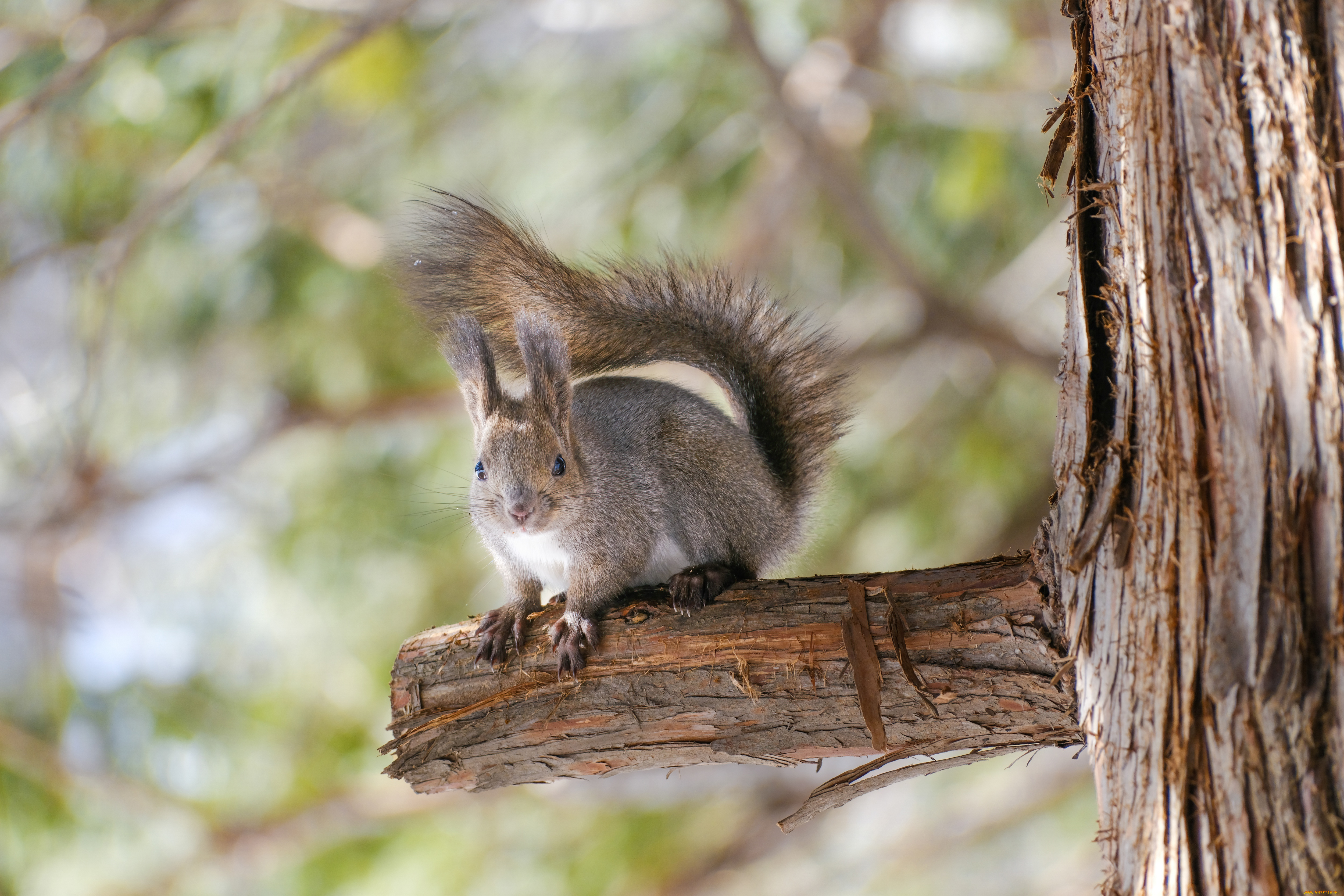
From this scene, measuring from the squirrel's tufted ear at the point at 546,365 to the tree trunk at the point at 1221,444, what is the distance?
945 mm

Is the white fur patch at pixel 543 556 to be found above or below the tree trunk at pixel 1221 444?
above

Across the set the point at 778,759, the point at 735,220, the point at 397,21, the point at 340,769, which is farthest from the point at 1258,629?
the point at 340,769

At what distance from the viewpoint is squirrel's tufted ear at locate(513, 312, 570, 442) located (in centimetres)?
195

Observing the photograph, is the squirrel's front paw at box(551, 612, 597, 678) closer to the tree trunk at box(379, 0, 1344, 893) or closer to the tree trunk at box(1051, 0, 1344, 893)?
the tree trunk at box(379, 0, 1344, 893)

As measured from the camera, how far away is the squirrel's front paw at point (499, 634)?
73.6 inches

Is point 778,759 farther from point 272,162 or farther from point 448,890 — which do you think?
point 272,162

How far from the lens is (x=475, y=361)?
6.73 feet

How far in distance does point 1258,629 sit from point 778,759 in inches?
30.0

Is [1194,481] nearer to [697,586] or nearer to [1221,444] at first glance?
[1221,444]

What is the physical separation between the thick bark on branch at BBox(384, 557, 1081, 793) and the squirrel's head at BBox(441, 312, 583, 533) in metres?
0.22

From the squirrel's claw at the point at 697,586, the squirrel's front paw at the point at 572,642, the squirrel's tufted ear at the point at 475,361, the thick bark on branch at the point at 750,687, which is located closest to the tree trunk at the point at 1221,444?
the thick bark on branch at the point at 750,687

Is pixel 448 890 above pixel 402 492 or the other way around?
the other way around

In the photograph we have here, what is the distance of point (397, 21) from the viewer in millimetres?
4250

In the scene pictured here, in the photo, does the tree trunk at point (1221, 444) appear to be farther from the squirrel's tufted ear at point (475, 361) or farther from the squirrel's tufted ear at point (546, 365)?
the squirrel's tufted ear at point (475, 361)
